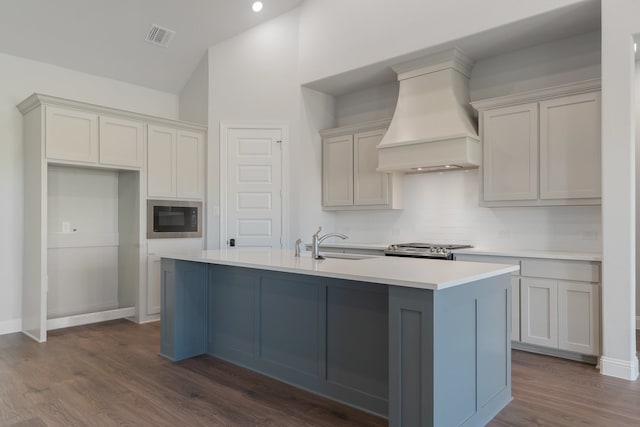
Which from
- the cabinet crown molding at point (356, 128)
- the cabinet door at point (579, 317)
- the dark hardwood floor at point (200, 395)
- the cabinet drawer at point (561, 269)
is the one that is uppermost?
the cabinet crown molding at point (356, 128)

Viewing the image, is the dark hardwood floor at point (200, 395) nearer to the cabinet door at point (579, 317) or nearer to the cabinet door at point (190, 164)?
the cabinet door at point (579, 317)

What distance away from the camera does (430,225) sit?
535 cm

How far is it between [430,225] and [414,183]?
0.57 m

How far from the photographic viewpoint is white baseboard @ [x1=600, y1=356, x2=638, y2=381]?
3.37 m

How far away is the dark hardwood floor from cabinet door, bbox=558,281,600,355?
176 mm

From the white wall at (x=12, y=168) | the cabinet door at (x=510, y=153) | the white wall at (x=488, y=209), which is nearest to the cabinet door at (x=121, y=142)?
the white wall at (x=12, y=168)

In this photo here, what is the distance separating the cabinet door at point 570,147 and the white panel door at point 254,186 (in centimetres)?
314

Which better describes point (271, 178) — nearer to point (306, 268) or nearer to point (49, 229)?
point (49, 229)

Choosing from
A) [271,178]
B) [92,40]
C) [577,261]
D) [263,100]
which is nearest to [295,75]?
[263,100]

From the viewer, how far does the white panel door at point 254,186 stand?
5.76 m

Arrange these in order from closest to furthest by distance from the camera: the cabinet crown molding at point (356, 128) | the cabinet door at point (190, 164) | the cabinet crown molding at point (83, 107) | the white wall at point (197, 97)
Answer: the cabinet crown molding at point (83, 107)
the cabinet crown molding at point (356, 128)
the cabinet door at point (190, 164)
the white wall at point (197, 97)

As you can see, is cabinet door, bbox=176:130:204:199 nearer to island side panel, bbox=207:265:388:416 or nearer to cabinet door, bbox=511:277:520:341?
island side panel, bbox=207:265:388:416

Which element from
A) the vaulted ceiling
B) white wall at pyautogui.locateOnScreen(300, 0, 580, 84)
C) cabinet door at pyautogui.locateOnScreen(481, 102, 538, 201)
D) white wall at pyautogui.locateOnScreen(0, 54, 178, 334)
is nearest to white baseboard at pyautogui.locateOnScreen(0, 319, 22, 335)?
white wall at pyautogui.locateOnScreen(0, 54, 178, 334)

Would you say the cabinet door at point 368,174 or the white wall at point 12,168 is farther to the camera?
the cabinet door at point 368,174
